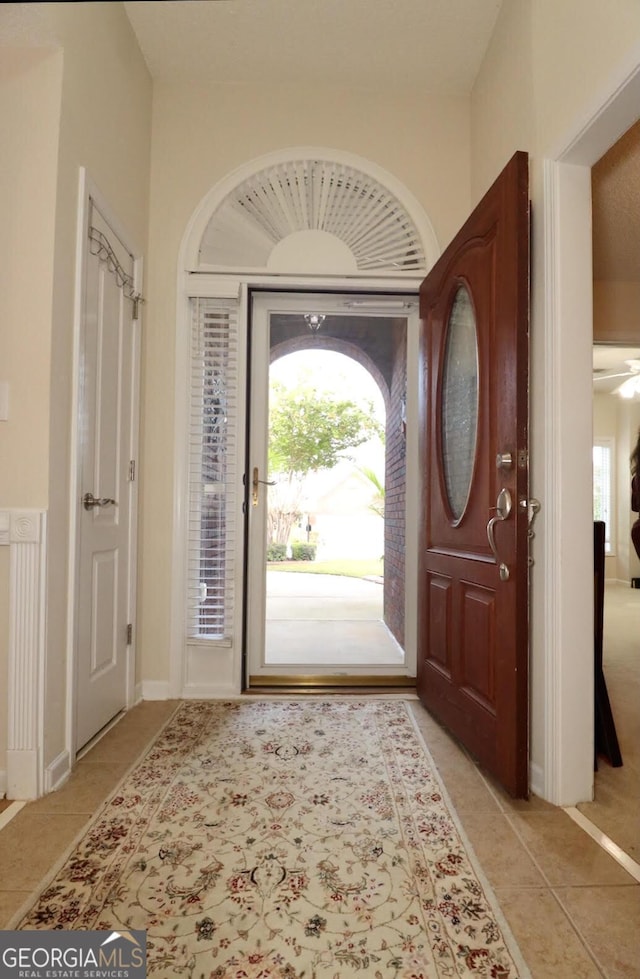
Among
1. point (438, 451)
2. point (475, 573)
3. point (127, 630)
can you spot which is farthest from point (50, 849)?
point (438, 451)

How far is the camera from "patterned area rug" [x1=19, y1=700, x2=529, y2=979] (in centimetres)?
122

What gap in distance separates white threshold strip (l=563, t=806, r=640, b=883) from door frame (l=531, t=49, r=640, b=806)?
2.3 inches

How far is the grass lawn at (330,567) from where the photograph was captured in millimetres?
5461

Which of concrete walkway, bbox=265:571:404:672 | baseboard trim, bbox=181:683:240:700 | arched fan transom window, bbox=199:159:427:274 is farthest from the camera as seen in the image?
concrete walkway, bbox=265:571:404:672

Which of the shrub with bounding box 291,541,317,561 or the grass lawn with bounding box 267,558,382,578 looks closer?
the grass lawn with bounding box 267,558,382,578

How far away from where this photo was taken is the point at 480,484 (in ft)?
7.25

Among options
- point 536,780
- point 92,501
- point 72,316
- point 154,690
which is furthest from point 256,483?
point 536,780

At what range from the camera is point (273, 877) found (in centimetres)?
147

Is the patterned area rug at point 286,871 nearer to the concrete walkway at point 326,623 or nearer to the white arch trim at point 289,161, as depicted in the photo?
the concrete walkway at point 326,623

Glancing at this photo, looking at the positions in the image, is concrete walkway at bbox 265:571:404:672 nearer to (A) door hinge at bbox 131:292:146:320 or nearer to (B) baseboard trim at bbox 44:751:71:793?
(B) baseboard trim at bbox 44:751:71:793

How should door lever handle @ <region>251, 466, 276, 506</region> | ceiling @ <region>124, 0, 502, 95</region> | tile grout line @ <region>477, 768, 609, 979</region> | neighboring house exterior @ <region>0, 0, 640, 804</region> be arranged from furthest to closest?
door lever handle @ <region>251, 466, 276, 506</region>
ceiling @ <region>124, 0, 502, 95</region>
neighboring house exterior @ <region>0, 0, 640, 804</region>
tile grout line @ <region>477, 768, 609, 979</region>

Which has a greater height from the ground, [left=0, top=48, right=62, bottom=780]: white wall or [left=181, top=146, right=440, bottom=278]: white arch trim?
[left=181, top=146, right=440, bottom=278]: white arch trim

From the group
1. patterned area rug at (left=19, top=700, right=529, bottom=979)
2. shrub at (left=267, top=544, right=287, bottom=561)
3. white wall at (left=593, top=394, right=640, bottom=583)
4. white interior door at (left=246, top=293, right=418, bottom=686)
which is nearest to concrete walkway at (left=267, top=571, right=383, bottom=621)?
shrub at (left=267, top=544, right=287, bottom=561)

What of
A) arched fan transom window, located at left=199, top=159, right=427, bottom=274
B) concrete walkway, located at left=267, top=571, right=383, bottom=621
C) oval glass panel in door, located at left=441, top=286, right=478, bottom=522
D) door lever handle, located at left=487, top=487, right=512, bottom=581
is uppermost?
arched fan transom window, located at left=199, top=159, right=427, bottom=274
